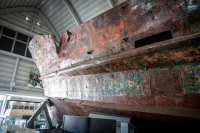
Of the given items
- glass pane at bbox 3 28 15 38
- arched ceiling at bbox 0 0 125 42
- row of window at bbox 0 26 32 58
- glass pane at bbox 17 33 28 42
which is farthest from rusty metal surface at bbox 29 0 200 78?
glass pane at bbox 17 33 28 42

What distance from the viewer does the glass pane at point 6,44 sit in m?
7.55

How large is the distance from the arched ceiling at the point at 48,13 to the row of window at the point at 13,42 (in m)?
0.37

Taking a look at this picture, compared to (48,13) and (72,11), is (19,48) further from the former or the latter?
(72,11)

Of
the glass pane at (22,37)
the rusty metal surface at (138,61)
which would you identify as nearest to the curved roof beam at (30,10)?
Result: the glass pane at (22,37)

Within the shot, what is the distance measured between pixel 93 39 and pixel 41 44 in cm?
198

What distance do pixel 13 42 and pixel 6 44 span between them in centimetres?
44

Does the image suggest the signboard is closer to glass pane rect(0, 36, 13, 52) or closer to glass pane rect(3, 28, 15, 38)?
glass pane rect(0, 36, 13, 52)

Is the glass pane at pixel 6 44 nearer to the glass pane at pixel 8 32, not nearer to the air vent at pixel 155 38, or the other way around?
the glass pane at pixel 8 32

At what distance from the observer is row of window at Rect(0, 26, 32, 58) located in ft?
25.1

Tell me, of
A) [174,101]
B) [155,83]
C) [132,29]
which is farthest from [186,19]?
[174,101]

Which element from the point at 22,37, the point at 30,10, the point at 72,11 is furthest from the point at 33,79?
the point at 72,11

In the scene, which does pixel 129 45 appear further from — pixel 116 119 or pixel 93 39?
pixel 116 119

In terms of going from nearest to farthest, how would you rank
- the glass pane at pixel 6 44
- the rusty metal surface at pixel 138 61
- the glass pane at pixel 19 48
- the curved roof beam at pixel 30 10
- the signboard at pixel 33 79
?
the rusty metal surface at pixel 138 61
the glass pane at pixel 6 44
the curved roof beam at pixel 30 10
the glass pane at pixel 19 48
the signboard at pixel 33 79

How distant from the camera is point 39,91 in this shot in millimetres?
8688
